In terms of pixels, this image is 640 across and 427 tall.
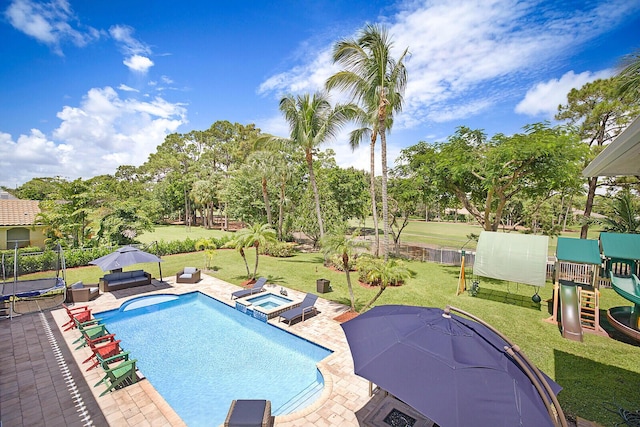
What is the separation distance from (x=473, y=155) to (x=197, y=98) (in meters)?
21.2

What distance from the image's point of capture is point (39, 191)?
54.0 m

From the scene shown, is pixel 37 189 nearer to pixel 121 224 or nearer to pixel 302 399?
pixel 121 224

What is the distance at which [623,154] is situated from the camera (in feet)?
10.9

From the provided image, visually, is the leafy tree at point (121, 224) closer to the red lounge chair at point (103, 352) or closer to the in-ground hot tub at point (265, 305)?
the in-ground hot tub at point (265, 305)

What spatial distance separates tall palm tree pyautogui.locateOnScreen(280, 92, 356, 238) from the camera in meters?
18.5

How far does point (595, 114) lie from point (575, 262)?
14167 millimetres

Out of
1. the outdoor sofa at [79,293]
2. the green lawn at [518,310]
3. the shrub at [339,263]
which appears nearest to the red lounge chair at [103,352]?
the outdoor sofa at [79,293]

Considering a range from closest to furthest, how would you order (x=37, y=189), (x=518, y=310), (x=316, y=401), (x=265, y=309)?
(x=316, y=401), (x=265, y=309), (x=518, y=310), (x=37, y=189)

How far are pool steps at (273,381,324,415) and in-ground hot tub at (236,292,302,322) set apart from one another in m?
4.43

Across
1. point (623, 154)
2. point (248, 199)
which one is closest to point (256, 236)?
point (623, 154)

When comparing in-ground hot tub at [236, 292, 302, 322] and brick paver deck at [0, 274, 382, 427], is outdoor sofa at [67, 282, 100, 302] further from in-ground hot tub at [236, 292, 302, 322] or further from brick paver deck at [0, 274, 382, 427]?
in-ground hot tub at [236, 292, 302, 322]

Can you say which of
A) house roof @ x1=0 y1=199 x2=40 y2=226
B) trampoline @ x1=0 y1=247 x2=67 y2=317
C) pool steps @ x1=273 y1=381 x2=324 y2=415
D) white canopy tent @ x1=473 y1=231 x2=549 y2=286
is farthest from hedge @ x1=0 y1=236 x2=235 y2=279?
white canopy tent @ x1=473 y1=231 x2=549 y2=286

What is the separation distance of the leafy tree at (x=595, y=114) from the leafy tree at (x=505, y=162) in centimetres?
468

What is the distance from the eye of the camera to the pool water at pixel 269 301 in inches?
541
